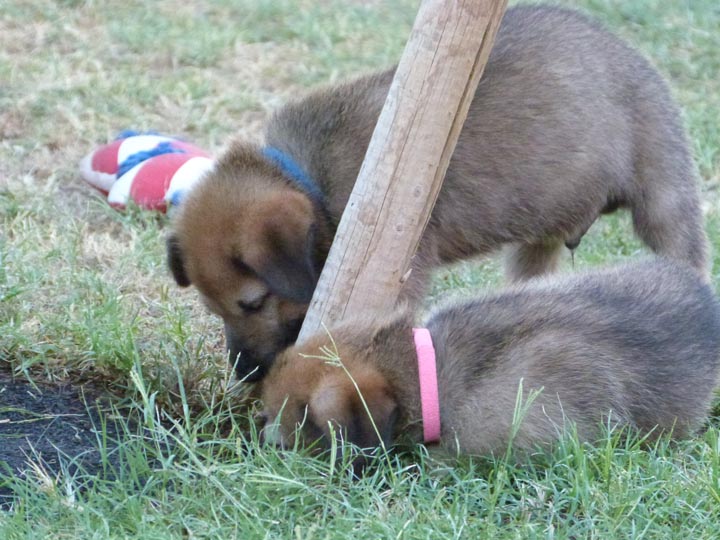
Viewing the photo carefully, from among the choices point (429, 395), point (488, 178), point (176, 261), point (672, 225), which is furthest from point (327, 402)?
point (672, 225)

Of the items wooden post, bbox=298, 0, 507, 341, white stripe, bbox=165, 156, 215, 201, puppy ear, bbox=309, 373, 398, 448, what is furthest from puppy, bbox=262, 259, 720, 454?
white stripe, bbox=165, 156, 215, 201

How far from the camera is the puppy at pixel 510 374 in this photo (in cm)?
333

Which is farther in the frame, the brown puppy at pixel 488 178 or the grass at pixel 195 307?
the brown puppy at pixel 488 178

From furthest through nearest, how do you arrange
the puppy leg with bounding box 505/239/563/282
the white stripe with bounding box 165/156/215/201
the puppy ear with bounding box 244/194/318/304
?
the white stripe with bounding box 165/156/215/201, the puppy leg with bounding box 505/239/563/282, the puppy ear with bounding box 244/194/318/304

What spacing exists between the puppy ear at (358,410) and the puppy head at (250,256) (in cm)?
61

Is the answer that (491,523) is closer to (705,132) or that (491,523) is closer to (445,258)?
(445,258)

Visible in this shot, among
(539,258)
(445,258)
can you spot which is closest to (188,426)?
(445,258)

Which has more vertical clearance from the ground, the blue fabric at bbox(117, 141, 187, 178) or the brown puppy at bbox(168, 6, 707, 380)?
the brown puppy at bbox(168, 6, 707, 380)

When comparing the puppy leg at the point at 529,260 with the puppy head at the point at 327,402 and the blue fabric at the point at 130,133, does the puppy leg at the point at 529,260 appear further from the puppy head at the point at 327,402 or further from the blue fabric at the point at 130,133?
the blue fabric at the point at 130,133

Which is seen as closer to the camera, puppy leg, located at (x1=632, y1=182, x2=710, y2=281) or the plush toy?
puppy leg, located at (x1=632, y1=182, x2=710, y2=281)

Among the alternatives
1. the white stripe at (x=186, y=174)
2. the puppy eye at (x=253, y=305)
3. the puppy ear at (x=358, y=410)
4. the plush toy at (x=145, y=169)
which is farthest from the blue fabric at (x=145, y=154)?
the puppy ear at (x=358, y=410)

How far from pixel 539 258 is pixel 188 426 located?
2.37 meters

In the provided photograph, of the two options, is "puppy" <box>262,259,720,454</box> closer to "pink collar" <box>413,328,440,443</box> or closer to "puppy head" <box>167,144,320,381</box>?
"pink collar" <box>413,328,440,443</box>

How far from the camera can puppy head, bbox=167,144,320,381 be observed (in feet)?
12.8
